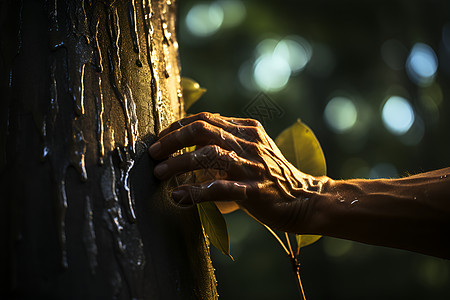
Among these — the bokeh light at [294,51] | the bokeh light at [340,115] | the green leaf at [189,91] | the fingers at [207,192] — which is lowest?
the fingers at [207,192]

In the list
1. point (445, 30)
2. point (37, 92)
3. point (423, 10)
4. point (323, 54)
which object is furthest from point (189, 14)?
point (37, 92)

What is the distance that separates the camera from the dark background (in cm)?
346

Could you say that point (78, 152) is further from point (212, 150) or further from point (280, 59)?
point (280, 59)

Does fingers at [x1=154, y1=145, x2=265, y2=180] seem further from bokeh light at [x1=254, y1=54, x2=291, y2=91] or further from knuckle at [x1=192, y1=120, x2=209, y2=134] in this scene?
bokeh light at [x1=254, y1=54, x2=291, y2=91]

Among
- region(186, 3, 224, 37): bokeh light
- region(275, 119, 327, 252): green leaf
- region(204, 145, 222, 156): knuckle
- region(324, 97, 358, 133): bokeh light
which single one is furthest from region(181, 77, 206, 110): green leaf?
region(324, 97, 358, 133): bokeh light

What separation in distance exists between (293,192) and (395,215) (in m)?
0.16

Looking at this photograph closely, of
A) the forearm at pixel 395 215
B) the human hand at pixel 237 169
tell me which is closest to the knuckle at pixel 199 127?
the human hand at pixel 237 169

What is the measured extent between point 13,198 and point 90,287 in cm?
12

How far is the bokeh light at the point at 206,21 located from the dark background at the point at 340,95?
0.01 meters

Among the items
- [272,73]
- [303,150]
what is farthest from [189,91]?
[272,73]

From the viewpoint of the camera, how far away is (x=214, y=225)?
0.50 metres

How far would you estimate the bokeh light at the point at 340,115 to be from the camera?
375 cm

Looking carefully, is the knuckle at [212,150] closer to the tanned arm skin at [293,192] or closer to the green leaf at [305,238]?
the tanned arm skin at [293,192]

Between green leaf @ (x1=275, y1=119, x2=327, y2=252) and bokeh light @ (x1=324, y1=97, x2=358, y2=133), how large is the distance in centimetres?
321
